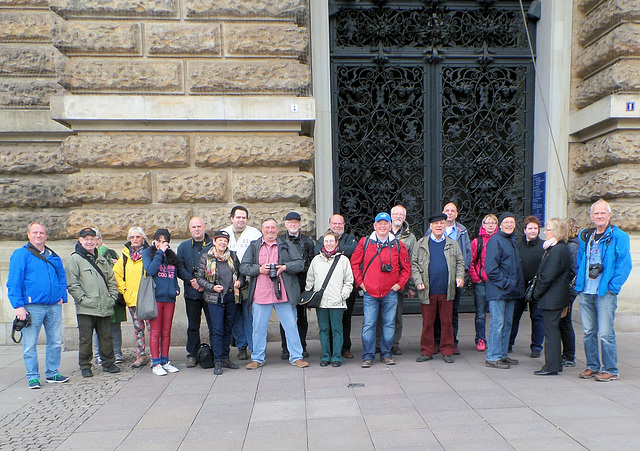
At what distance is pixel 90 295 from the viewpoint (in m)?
5.23

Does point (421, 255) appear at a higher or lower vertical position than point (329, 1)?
lower

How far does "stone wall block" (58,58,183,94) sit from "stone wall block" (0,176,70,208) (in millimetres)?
1546

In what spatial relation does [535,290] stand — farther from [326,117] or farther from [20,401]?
[20,401]

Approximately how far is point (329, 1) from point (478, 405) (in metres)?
6.78

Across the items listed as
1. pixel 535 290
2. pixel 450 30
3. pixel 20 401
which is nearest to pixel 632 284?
pixel 535 290

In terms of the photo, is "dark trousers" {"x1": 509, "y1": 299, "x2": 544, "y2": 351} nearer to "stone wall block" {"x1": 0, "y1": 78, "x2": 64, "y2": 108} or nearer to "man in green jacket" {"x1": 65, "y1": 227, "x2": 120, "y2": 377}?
"man in green jacket" {"x1": 65, "y1": 227, "x2": 120, "y2": 377}

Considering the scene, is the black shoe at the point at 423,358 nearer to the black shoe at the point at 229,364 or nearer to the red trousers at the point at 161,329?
the black shoe at the point at 229,364

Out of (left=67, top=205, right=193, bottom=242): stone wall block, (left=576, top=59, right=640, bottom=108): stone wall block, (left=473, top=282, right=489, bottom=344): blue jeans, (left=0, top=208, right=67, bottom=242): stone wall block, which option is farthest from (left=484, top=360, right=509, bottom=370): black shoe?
(left=0, top=208, right=67, bottom=242): stone wall block

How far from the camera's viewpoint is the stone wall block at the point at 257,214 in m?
6.38

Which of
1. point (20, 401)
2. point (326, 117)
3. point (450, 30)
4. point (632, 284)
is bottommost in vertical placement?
point (20, 401)

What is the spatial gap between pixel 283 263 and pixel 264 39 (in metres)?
3.13

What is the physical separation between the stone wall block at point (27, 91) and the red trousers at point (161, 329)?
3.90 m

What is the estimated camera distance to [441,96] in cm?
820

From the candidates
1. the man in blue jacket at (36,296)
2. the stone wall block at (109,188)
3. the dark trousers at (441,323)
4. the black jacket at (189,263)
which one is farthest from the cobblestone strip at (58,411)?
the dark trousers at (441,323)
